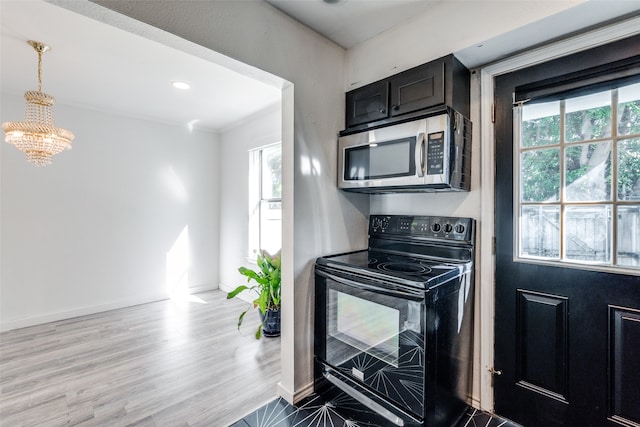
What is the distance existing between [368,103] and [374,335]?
1.46 meters

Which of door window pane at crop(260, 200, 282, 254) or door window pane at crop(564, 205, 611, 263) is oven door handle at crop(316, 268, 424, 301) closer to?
door window pane at crop(564, 205, 611, 263)

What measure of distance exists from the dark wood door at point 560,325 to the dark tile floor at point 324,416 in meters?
0.13

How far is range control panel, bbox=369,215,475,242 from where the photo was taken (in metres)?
1.77

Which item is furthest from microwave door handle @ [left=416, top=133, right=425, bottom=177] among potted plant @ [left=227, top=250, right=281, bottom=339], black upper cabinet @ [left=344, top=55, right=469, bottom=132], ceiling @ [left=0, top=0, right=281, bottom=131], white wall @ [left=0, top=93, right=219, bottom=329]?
white wall @ [left=0, top=93, right=219, bottom=329]

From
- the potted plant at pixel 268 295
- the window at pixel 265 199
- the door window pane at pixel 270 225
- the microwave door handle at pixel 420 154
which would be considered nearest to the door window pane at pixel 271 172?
the window at pixel 265 199

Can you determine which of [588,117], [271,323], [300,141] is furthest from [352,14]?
[271,323]

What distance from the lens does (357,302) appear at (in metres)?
1.67

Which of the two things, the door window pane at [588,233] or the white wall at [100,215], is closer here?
the door window pane at [588,233]

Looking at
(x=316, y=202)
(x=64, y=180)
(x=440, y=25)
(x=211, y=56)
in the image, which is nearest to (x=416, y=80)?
(x=440, y=25)

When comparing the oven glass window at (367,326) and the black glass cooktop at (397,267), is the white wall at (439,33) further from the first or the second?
the oven glass window at (367,326)

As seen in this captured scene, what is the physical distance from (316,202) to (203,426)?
149cm

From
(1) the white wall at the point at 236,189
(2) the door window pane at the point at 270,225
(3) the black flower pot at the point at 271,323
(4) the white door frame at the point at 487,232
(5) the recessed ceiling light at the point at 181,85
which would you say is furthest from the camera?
(1) the white wall at the point at 236,189

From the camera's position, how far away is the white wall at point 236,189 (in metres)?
A: 3.74

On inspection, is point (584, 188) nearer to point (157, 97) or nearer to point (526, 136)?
point (526, 136)
